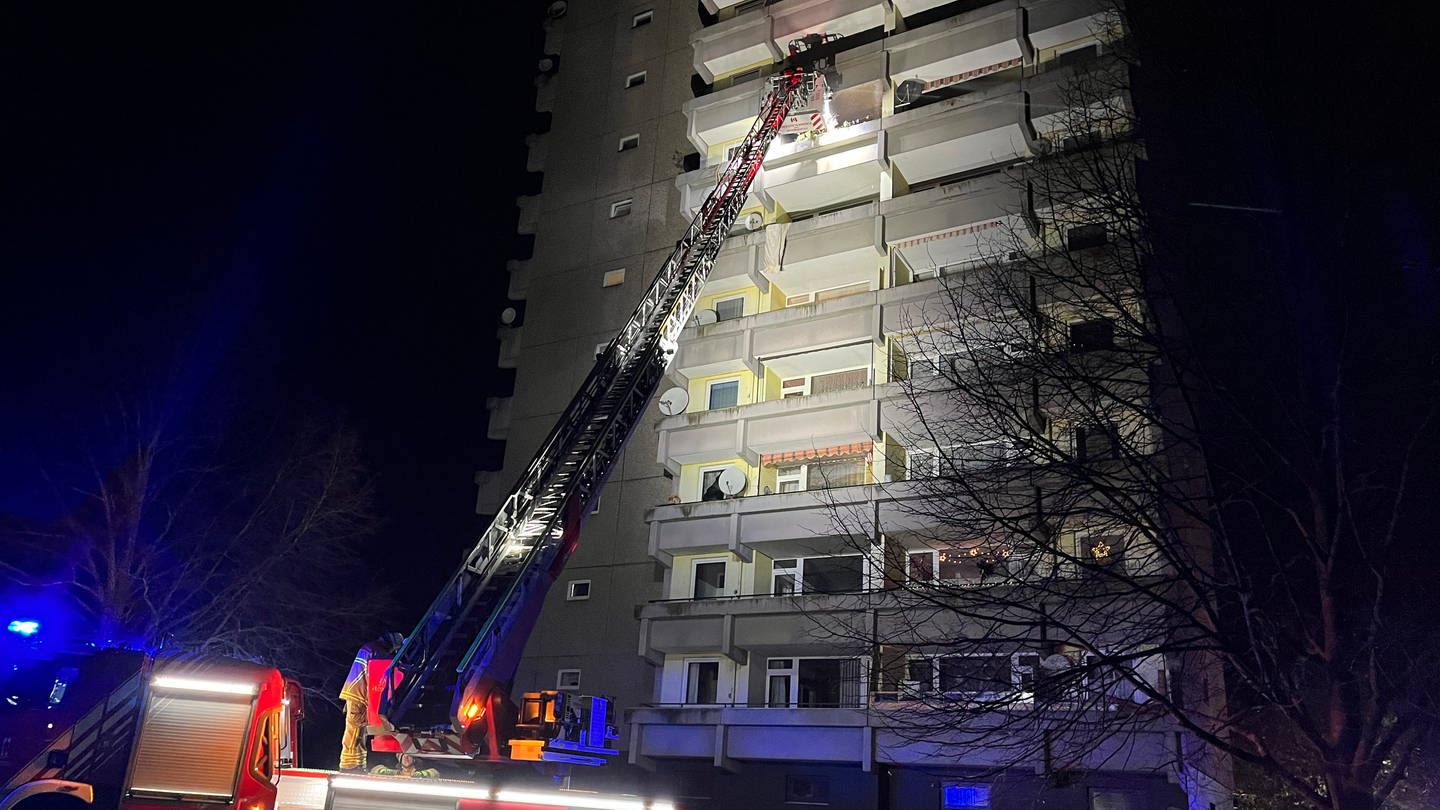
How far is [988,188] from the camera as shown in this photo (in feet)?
79.3

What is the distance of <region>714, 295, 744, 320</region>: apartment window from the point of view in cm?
2900

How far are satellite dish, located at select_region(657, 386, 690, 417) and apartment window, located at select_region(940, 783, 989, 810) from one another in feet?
37.3

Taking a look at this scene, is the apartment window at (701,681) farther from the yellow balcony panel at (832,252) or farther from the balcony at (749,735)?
the yellow balcony panel at (832,252)

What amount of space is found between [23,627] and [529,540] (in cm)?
745

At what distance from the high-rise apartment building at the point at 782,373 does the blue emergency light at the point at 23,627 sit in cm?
1139

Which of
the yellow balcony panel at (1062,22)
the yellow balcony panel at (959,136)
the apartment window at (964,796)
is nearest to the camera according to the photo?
the apartment window at (964,796)

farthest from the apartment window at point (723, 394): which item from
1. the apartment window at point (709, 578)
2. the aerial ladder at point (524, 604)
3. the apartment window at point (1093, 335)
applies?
the apartment window at point (1093, 335)

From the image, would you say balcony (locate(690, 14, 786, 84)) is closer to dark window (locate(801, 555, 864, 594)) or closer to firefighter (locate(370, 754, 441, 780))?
dark window (locate(801, 555, 864, 594))

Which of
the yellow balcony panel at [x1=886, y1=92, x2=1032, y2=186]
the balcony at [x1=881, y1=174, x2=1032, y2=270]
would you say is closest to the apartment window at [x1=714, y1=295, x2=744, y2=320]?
the balcony at [x1=881, y1=174, x2=1032, y2=270]

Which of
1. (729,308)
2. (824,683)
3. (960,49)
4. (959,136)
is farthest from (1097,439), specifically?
(960,49)

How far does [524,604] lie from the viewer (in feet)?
51.2

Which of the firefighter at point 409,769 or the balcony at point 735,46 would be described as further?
the balcony at point 735,46

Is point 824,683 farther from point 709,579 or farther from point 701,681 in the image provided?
point 709,579

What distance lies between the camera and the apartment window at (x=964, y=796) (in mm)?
20094
